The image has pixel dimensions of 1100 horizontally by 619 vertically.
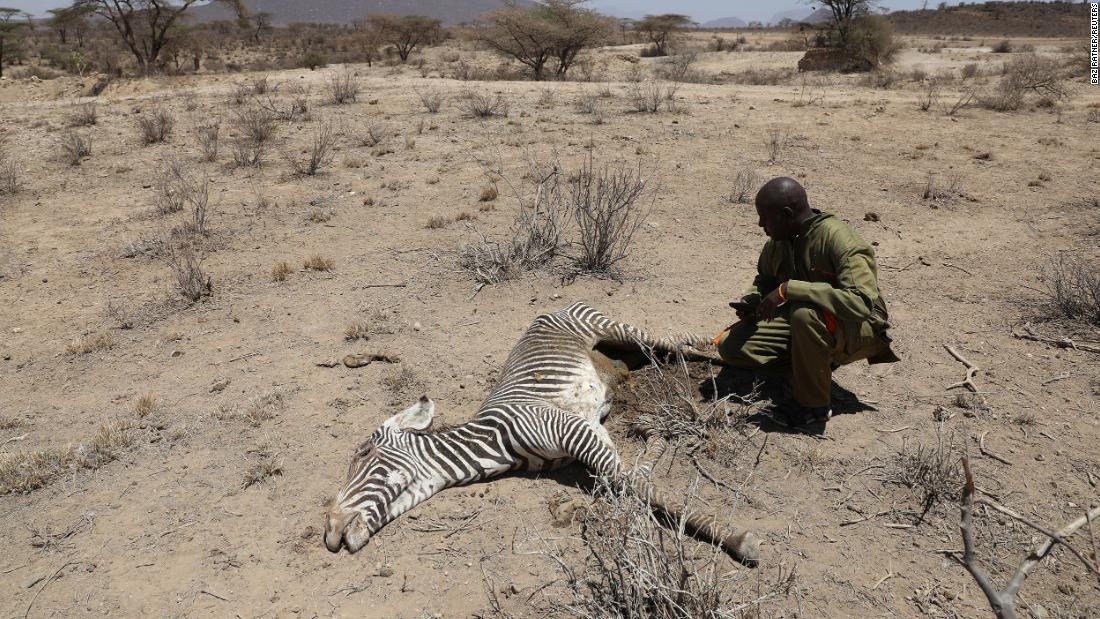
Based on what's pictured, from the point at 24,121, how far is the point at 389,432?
1474 centimetres

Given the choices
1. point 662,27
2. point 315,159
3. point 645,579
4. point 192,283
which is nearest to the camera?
point 645,579

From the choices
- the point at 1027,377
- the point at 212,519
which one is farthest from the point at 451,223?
the point at 1027,377

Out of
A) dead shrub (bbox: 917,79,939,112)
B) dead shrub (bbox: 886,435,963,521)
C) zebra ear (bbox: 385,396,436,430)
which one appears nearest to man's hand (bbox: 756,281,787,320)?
dead shrub (bbox: 886,435,963,521)

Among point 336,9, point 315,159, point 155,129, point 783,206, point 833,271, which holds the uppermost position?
point 336,9

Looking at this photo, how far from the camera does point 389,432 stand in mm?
3926

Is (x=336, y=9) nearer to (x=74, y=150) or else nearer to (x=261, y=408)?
(x=74, y=150)

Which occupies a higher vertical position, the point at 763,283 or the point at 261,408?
the point at 763,283

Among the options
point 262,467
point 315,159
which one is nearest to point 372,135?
point 315,159

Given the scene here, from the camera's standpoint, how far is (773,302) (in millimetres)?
4008

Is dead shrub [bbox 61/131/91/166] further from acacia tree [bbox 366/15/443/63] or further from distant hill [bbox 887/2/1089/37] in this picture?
distant hill [bbox 887/2/1089/37]

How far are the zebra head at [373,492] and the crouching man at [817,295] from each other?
2.27 metres

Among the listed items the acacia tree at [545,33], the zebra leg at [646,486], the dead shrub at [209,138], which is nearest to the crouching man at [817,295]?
the zebra leg at [646,486]

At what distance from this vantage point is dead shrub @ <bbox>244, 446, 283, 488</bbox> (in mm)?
4098

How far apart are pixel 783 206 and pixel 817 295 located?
584mm
